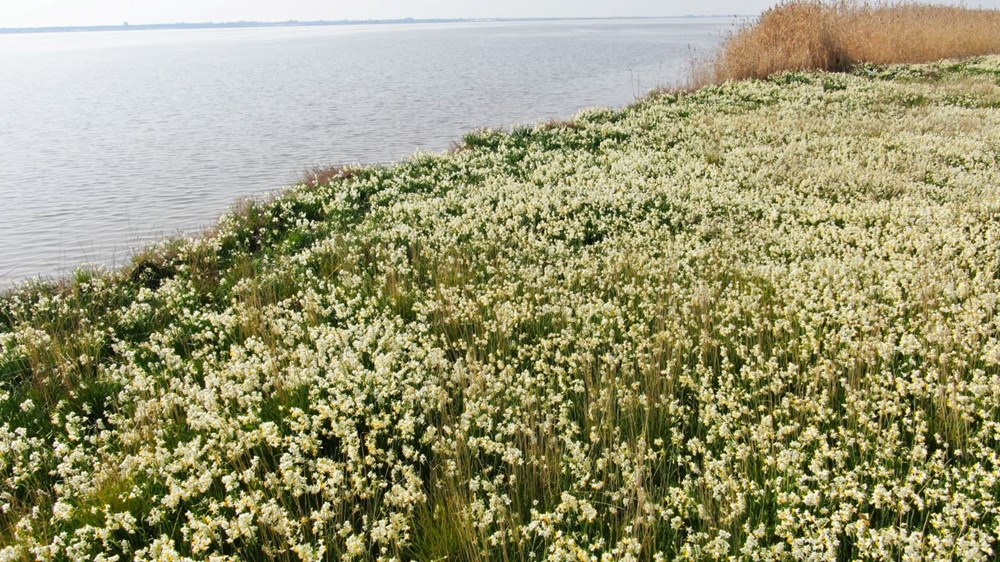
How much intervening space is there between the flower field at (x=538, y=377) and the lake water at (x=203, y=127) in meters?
4.88

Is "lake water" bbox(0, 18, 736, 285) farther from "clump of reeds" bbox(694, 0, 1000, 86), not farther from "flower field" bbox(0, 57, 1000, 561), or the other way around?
"flower field" bbox(0, 57, 1000, 561)

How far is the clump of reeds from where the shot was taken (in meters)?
28.7

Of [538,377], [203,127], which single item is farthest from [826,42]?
[538,377]

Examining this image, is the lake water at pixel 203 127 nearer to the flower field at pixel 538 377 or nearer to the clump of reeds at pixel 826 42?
the clump of reeds at pixel 826 42

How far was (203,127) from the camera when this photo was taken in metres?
27.0

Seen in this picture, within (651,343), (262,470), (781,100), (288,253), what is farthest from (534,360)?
(781,100)

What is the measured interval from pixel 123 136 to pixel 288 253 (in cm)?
1892

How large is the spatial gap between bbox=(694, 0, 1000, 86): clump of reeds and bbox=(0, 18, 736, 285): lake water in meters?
3.11

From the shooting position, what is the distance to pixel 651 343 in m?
6.69

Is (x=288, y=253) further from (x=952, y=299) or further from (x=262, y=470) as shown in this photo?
(x=952, y=299)

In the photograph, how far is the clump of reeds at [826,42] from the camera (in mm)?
28656

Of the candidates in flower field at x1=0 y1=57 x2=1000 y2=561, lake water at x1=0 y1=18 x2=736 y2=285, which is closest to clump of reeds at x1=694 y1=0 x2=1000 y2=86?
lake water at x1=0 y1=18 x2=736 y2=285

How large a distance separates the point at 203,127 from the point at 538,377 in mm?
25563

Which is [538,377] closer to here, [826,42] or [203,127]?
[203,127]
